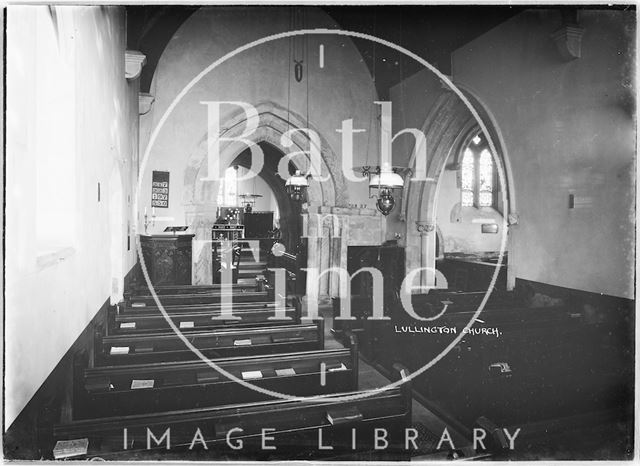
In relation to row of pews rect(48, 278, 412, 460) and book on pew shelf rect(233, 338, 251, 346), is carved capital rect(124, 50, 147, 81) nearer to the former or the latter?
row of pews rect(48, 278, 412, 460)

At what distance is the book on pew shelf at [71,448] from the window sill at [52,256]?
685 mm

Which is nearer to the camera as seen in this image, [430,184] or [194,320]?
[194,320]

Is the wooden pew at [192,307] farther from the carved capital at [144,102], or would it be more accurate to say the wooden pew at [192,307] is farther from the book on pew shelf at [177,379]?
the carved capital at [144,102]

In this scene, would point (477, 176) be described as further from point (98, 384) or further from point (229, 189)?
point (98, 384)

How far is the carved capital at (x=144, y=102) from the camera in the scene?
266 inches

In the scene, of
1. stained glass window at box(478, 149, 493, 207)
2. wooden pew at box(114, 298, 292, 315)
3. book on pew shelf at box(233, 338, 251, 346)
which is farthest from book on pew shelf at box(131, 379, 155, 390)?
stained glass window at box(478, 149, 493, 207)

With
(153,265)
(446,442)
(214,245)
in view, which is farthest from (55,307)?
(214,245)

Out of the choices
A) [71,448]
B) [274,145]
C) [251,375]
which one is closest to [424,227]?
[274,145]

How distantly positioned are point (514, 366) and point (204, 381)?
194 centimetres

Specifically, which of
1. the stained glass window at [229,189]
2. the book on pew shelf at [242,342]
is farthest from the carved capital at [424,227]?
the stained glass window at [229,189]

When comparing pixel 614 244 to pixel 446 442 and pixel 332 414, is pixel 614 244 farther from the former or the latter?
pixel 332 414

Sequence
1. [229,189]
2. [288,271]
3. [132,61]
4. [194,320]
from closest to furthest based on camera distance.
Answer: [194,320] < [132,61] < [288,271] < [229,189]

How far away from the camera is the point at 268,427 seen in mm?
1948

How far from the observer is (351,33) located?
7.14 meters
